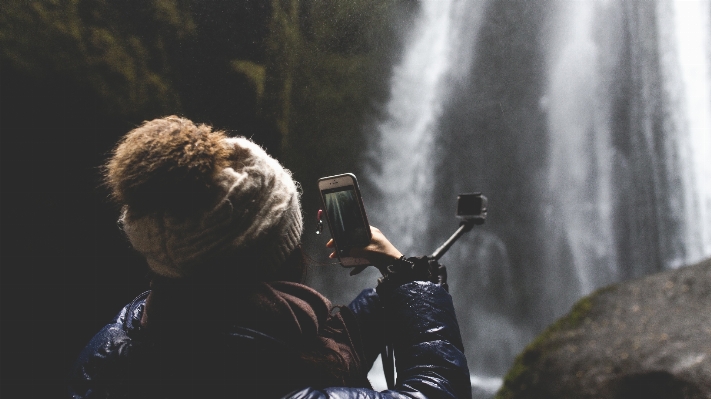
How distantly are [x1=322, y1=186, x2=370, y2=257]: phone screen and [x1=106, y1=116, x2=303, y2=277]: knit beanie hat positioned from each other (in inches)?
11.1

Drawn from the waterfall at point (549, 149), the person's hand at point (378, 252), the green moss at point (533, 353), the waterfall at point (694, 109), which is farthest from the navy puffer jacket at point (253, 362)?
the waterfall at point (694, 109)

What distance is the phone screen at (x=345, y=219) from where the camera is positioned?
144 centimetres

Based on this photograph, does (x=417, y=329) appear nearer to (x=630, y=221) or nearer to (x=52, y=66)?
(x=52, y=66)

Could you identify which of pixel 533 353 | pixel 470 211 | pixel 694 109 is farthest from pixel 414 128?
pixel 470 211

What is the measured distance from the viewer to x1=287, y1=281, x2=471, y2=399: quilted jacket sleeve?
1.18m

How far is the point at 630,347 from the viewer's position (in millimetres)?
4391

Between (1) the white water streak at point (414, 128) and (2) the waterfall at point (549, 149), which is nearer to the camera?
(1) the white water streak at point (414, 128)

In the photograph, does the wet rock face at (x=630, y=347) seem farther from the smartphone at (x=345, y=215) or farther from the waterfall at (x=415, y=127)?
the waterfall at (x=415, y=127)

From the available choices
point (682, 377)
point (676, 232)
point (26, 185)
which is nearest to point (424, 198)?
point (676, 232)

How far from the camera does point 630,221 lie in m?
10.3

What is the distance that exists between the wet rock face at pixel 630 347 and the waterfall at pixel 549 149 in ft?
13.7

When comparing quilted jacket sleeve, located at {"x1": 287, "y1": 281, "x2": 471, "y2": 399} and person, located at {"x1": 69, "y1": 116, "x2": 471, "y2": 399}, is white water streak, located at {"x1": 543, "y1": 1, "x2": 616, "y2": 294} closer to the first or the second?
quilted jacket sleeve, located at {"x1": 287, "y1": 281, "x2": 471, "y2": 399}

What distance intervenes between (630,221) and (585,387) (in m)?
7.30

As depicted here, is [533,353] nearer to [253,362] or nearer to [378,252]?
[378,252]
